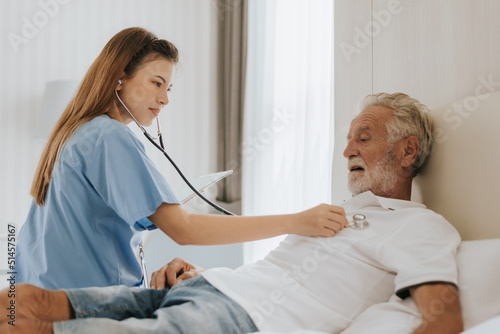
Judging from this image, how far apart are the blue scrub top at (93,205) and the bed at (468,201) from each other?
0.48 metres

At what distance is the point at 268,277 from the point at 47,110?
1791 millimetres

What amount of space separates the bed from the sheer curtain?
943 mm

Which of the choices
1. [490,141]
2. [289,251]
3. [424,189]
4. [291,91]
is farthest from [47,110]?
[490,141]

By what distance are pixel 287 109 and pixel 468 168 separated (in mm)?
1487

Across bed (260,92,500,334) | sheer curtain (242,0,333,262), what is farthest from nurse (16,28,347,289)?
sheer curtain (242,0,333,262)

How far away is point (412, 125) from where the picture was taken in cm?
130

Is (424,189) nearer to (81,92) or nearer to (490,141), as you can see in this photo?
(490,141)

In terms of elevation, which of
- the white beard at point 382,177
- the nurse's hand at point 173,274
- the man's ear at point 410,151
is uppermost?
the man's ear at point 410,151

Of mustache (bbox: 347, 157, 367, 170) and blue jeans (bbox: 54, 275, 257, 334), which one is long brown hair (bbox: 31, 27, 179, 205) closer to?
blue jeans (bbox: 54, 275, 257, 334)

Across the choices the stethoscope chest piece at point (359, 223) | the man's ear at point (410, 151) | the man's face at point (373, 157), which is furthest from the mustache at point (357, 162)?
the stethoscope chest piece at point (359, 223)

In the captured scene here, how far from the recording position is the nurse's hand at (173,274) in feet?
3.86

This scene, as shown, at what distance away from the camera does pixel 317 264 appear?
108cm

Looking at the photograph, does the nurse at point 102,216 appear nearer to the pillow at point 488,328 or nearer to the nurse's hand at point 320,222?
the nurse's hand at point 320,222

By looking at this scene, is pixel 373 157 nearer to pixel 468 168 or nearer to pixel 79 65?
pixel 468 168
